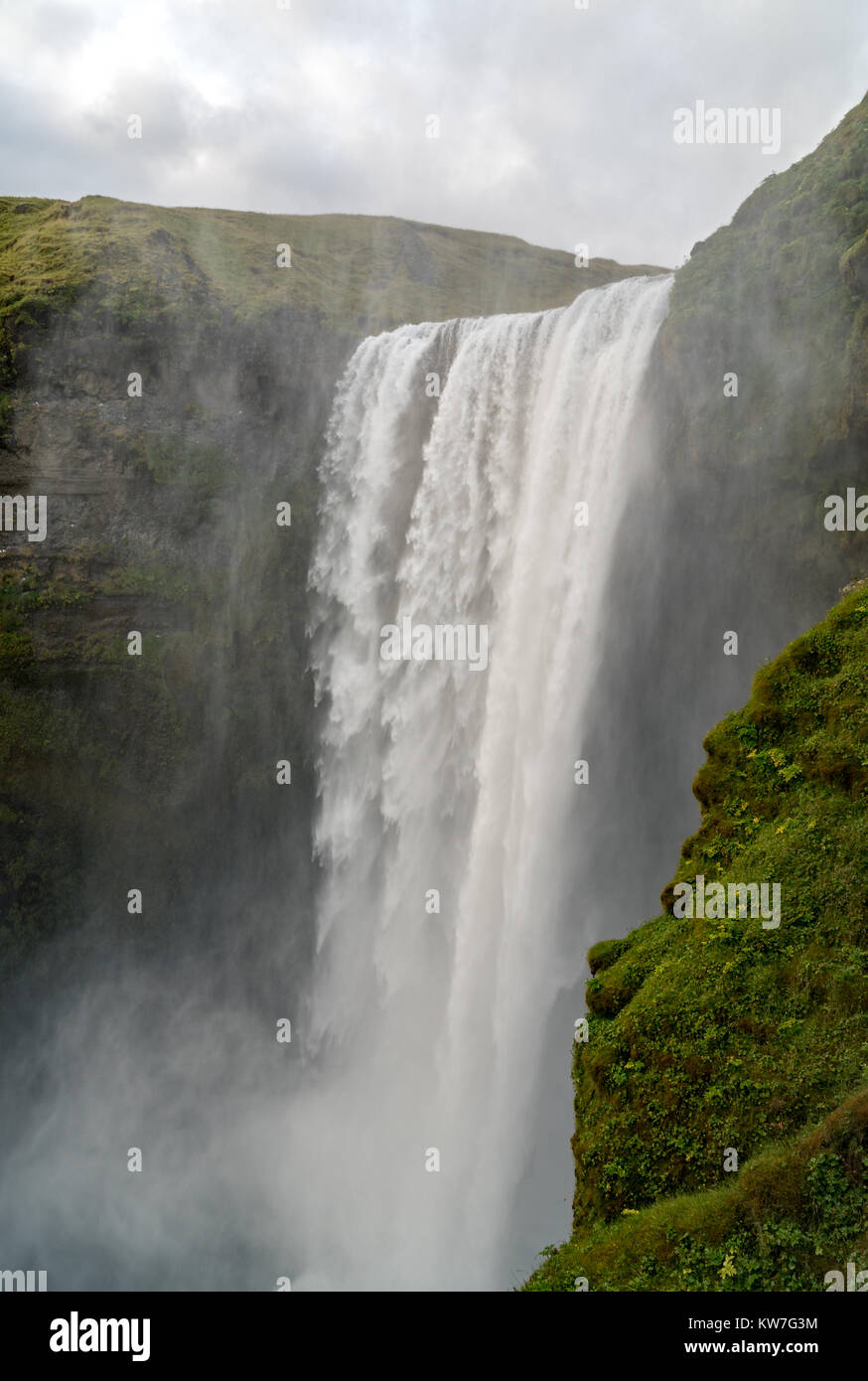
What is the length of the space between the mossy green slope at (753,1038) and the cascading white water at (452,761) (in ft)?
22.6

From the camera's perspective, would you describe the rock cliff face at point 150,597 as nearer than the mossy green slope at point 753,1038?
No

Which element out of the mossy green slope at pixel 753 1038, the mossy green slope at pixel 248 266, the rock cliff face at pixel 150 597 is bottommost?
the mossy green slope at pixel 753 1038

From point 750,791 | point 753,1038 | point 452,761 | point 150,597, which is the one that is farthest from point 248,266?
point 753,1038

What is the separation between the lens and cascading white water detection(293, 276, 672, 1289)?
53.0 feet

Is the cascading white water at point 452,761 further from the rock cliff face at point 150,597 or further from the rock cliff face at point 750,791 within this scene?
the rock cliff face at point 150,597

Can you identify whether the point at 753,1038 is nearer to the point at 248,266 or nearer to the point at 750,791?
the point at 750,791

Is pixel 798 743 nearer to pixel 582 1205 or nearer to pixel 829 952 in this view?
pixel 829 952

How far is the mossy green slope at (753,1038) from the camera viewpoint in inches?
261

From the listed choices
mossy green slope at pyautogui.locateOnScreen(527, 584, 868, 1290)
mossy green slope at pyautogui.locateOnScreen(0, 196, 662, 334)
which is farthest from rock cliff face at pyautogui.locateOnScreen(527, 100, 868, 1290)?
mossy green slope at pyautogui.locateOnScreen(0, 196, 662, 334)

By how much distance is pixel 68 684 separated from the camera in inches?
939

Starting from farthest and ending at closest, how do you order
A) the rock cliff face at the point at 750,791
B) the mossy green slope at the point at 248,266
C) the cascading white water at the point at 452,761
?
1. the mossy green slope at the point at 248,266
2. the cascading white water at the point at 452,761
3. the rock cliff face at the point at 750,791

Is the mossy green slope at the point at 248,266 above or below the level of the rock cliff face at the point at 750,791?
above

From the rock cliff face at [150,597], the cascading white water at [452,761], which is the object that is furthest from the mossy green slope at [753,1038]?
the rock cliff face at [150,597]
